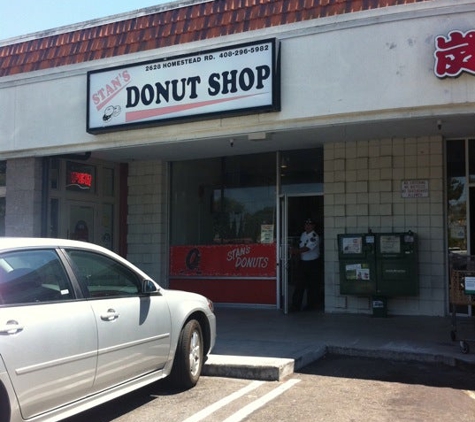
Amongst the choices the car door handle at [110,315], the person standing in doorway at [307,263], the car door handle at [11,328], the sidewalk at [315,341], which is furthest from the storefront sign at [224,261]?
the car door handle at [11,328]

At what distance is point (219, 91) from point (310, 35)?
5.32 ft

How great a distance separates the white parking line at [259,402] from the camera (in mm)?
5008

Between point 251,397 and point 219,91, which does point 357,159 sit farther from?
point 251,397

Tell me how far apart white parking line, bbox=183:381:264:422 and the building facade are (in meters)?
3.98

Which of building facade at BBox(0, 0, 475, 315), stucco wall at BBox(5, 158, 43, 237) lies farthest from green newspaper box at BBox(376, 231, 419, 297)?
stucco wall at BBox(5, 158, 43, 237)

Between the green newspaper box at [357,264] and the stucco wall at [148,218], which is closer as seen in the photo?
the green newspaper box at [357,264]

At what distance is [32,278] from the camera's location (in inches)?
171

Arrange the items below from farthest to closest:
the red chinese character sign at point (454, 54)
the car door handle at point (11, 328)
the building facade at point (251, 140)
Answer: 1. the building facade at point (251, 140)
2. the red chinese character sign at point (454, 54)
3. the car door handle at point (11, 328)

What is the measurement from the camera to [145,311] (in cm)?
531

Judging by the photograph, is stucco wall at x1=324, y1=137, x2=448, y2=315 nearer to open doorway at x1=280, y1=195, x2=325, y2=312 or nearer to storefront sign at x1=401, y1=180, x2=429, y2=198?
storefront sign at x1=401, y1=180, x2=429, y2=198

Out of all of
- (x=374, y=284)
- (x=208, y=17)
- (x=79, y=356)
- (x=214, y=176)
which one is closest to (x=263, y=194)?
(x=214, y=176)

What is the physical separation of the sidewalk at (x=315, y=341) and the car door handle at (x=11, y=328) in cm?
302

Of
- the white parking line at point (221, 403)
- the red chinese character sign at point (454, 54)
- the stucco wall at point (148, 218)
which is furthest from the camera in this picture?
the stucco wall at point (148, 218)

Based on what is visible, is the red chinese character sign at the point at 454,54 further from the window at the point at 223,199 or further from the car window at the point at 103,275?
the car window at the point at 103,275
